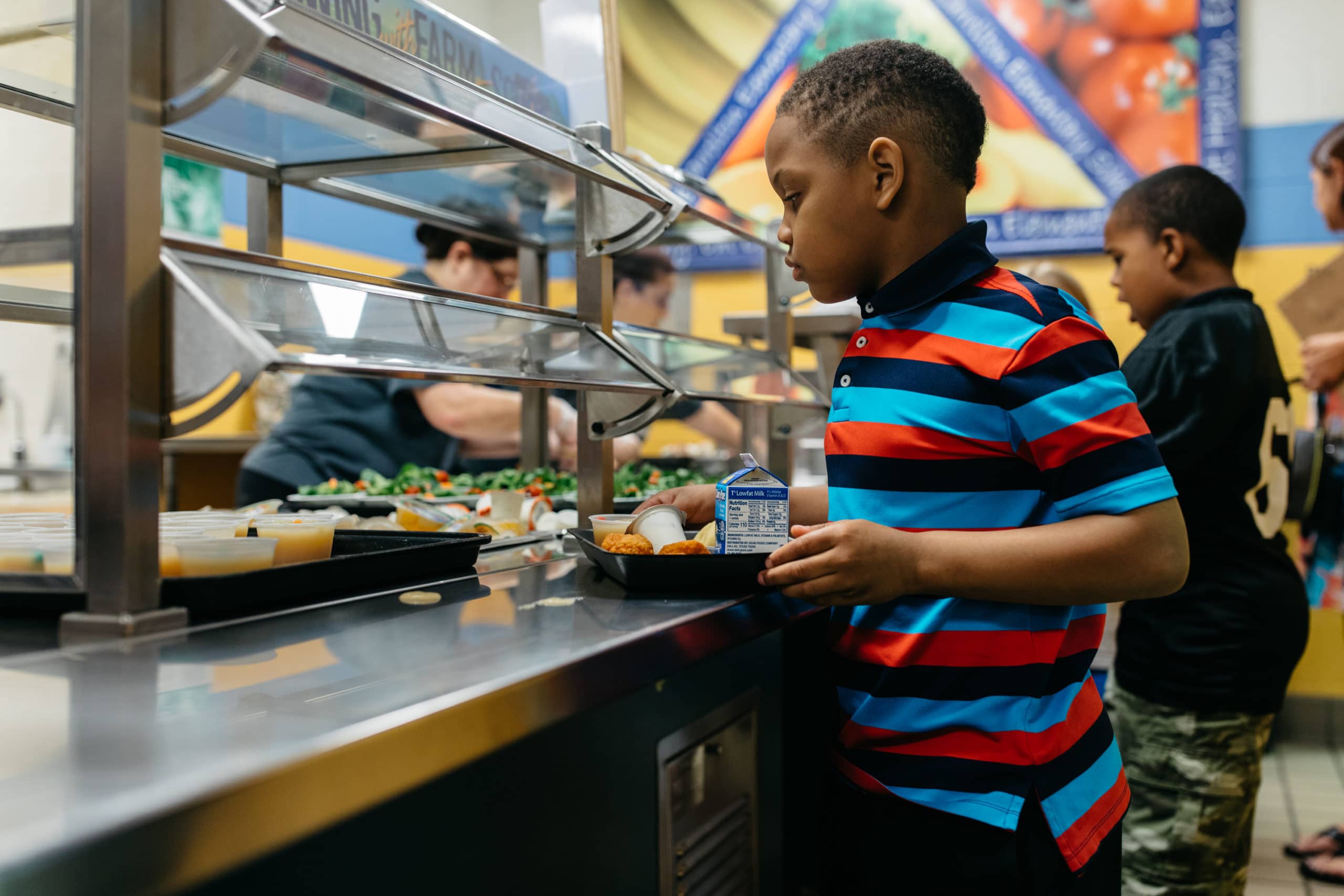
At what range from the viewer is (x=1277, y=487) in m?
2.21

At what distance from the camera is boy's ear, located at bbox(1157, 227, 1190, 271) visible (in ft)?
7.17

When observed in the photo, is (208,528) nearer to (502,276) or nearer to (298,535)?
(298,535)

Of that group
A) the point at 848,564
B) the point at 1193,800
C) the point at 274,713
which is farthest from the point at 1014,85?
the point at 274,713

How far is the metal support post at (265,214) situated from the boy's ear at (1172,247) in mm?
1797

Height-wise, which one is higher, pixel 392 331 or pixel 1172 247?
pixel 1172 247

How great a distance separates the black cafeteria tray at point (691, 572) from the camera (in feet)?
3.99

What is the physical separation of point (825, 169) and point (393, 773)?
857 mm

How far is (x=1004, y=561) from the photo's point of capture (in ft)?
3.44

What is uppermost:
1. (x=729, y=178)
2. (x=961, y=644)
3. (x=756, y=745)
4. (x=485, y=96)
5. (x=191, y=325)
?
(x=729, y=178)

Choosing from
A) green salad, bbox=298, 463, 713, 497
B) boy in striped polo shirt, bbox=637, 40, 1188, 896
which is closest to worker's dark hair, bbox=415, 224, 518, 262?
green salad, bbox=298, 463, 713, 497

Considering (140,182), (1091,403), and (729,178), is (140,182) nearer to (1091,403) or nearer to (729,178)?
(1091,403)

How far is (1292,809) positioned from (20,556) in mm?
3764

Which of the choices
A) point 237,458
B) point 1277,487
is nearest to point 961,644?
point 1277,487

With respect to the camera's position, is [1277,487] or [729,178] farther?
[729,178]
